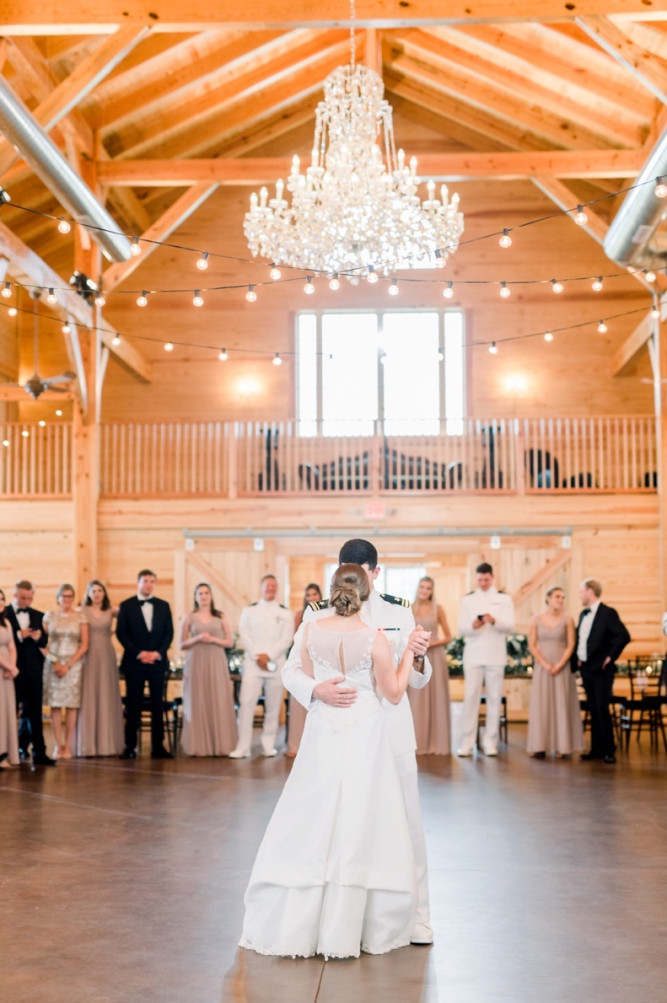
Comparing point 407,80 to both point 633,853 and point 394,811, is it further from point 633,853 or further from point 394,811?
point 394,811

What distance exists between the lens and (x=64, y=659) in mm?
9789

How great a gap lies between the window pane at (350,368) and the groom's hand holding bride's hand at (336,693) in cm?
1304

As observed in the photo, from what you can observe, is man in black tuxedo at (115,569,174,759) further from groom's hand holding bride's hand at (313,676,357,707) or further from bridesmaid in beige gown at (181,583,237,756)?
groom's hand holding bride's hand at (313,676,357,707)

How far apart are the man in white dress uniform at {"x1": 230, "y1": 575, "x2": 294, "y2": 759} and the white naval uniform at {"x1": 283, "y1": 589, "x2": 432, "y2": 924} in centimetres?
549

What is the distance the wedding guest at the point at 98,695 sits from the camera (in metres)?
9.85

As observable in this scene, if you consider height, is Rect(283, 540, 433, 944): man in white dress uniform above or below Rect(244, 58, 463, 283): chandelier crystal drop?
below

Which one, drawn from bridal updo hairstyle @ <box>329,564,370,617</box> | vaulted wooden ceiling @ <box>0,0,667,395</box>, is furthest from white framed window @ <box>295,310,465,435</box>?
bridal updo hairstyle @ <box>329,564,370,617</box>

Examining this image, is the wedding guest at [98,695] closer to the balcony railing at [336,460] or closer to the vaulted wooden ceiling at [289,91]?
the vaulted wooden ceiling at [289,91]

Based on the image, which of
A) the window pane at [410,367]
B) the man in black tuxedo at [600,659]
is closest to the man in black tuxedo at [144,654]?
the man in black tuxedo at [600,659]

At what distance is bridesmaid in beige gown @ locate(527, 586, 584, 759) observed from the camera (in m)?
9.73

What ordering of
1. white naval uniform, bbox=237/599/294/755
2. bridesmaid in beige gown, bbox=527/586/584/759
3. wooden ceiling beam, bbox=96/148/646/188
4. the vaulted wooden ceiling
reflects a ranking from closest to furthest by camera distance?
the vaulted wooden ceiling, bridesmaid in beige gown, bbox=527/586/584/759, white naval uniform, bbox=237/599/294/755, wooden ceiling beam, bbox=96/148/646/188

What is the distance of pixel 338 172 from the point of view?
10570mm

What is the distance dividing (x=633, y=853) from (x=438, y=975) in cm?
229

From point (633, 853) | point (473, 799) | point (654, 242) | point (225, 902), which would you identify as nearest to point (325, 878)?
point (225, 902)
